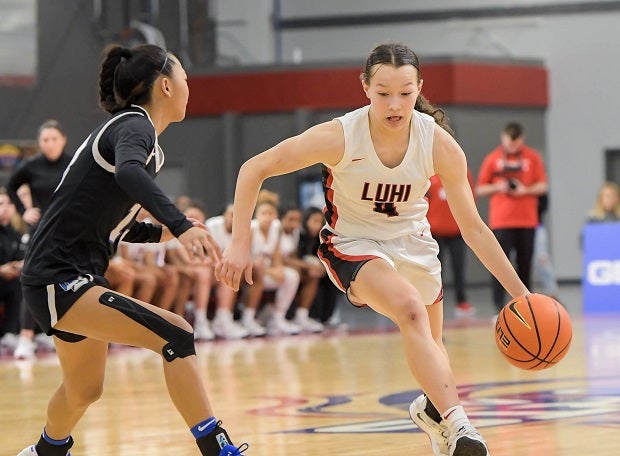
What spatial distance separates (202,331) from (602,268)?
193 inches

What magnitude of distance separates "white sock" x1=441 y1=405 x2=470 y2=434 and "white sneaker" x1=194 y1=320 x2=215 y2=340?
8126 mm

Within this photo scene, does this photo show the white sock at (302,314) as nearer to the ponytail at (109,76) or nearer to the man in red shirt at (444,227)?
the man in red shirt at (444,227)

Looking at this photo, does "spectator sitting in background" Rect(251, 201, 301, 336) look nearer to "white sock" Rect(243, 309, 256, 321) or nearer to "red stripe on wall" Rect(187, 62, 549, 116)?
"white sock" Rect(243, 309, 256, 321)

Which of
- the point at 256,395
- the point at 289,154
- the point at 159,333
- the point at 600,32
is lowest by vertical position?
the point at 256,395

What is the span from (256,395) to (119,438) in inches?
67.5

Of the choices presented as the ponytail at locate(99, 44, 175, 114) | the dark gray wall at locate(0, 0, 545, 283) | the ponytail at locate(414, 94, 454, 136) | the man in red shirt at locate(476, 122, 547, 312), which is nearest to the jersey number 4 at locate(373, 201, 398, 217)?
the ponytail at locate(414, 94, 454, 136)

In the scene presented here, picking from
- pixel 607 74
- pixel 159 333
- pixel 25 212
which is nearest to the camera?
pixel 159 333

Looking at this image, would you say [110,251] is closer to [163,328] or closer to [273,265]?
[163,328]

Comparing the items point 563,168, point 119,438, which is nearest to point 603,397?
point 119,438

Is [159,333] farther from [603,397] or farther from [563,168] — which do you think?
[563,168]

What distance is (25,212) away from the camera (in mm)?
10227

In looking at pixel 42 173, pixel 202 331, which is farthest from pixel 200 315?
pixel 42 173

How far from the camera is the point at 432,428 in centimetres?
513

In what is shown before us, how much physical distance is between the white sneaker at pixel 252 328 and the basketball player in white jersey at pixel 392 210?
7704 mm
